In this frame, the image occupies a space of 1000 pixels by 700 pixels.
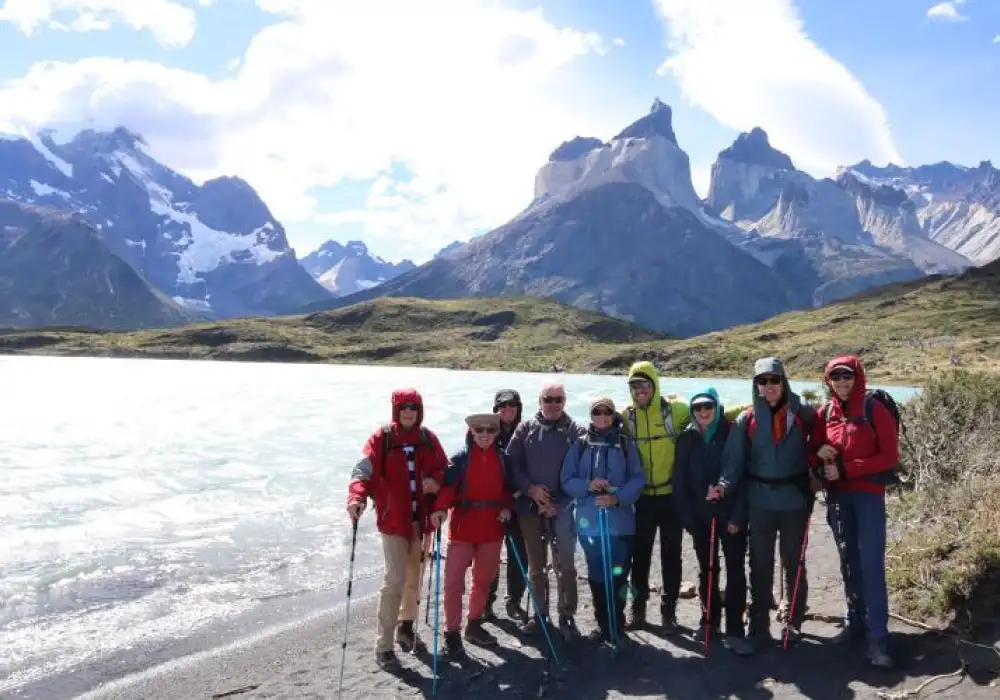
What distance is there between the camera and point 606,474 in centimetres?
920

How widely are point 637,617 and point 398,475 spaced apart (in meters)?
4.00

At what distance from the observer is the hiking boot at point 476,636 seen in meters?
9.95

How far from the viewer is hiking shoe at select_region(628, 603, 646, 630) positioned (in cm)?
991

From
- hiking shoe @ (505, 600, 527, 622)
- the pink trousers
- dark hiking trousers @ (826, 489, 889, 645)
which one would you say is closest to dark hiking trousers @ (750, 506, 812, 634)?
dark hiking trousers @ (826, 489, 889, 645)

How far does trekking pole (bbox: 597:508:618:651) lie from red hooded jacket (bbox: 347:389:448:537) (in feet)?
7.27

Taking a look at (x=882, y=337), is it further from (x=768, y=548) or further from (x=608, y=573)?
(x=608, y=573)

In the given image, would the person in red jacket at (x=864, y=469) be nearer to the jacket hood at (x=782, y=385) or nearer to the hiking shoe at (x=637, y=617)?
the jacket hood at (x=782, y=385)

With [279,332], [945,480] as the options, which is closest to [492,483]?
[945,480]

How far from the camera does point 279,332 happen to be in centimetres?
19762

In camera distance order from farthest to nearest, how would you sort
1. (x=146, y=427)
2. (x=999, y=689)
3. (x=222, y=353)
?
Answer: (x=222, y=353)
(x=146, y=427)
(x=999, y=689)

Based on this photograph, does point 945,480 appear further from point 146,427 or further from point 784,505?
point 146,427

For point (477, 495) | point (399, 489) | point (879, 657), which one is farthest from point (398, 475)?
point (879, 657)

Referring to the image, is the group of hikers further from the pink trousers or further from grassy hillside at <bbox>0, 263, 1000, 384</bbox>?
grassy hillside at <bbox>0, 263, 1000, 384</bbox>

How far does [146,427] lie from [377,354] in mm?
142558
